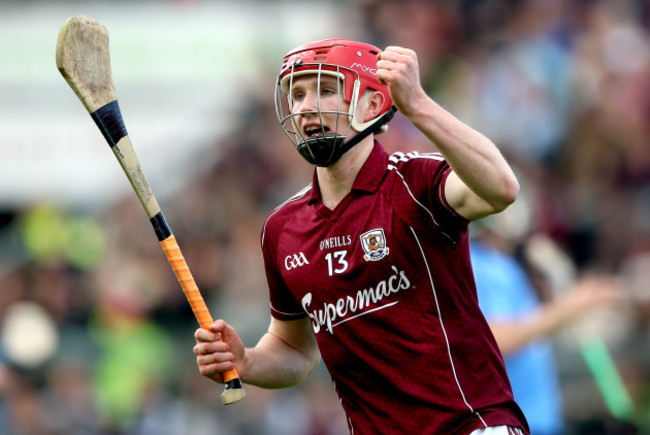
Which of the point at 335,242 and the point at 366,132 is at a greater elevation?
the point at 366,132

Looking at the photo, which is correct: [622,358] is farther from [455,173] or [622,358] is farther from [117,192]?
[455,173]

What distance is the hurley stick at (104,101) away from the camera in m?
3.66

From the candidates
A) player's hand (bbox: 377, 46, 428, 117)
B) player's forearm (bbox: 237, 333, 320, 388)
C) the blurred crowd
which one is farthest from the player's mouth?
the blurred crowd

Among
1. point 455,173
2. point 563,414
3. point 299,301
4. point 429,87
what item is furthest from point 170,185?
point 455,173

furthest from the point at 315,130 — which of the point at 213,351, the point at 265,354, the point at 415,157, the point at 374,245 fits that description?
the point at 265,354

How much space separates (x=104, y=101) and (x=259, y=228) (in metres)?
5.88

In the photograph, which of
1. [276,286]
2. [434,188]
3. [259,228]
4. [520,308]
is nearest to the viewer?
[434,188]

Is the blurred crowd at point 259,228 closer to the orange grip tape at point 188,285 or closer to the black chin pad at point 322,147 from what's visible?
the black chin pad at point 322,147

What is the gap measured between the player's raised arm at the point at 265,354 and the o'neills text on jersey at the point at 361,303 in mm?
358

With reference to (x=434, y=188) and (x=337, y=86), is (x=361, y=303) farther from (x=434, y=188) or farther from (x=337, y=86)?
(x=337, y=86)

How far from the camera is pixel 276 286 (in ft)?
13.7

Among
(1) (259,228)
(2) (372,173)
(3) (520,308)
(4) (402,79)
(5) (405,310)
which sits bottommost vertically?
(3) (520,308)

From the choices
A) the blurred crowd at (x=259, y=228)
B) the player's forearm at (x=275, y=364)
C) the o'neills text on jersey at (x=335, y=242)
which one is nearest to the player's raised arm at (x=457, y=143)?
the o'neills text on jersey at (x=335, y=242)

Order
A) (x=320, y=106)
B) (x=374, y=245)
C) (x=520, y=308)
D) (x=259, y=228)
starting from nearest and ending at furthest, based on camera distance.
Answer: (x=374, y=245), (x=320, y=106), (x=520, y=308), (x=259, y=228)
